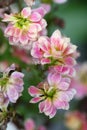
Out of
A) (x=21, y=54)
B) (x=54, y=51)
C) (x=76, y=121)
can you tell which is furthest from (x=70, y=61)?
(x=76, y=121)

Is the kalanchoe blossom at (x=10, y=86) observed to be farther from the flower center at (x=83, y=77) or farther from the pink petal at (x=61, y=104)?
the flower center at (x=83, y=77)

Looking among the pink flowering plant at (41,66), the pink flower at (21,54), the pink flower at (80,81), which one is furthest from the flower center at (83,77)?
the pink flowering plant at (41,66)

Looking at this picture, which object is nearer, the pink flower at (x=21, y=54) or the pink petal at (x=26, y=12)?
the pink petal at (x=26, y=12)

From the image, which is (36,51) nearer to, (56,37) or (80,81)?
(56,37)

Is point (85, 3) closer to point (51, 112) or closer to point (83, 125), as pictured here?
point (83, 125)

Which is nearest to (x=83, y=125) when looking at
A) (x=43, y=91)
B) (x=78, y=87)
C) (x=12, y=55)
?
(x=78, y=87)
